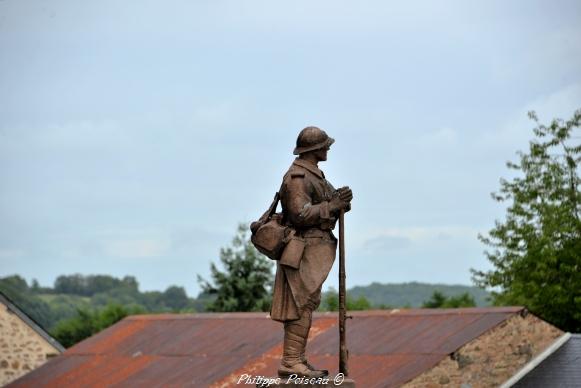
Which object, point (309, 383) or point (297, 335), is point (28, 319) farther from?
point (309, 383)

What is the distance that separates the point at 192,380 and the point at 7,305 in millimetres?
10764

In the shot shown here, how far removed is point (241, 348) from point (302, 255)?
12.9 meters

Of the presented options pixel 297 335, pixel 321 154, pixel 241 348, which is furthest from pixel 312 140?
pixel 241 348

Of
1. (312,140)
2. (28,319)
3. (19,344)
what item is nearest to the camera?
(312,140)

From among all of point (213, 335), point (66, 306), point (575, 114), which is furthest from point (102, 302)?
point (213, 335)

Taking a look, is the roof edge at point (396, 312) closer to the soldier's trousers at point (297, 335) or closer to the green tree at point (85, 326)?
the soldier's trousers at point (297, 335)

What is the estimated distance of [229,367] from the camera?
2597 centimetres

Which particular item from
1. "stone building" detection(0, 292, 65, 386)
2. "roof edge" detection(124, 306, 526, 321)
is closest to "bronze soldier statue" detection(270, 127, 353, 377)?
"roof edge" detection(124, 306, 526, 321)

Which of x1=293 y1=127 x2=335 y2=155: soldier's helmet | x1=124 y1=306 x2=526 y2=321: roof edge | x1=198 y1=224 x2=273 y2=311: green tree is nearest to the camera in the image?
x1=293 y1=127 x2=335 y2=155: soldier's helmet

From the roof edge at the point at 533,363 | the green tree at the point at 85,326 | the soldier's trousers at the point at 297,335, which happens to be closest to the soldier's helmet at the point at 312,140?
the soldier's trousers at the point at 297,335

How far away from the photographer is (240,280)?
4912 cm

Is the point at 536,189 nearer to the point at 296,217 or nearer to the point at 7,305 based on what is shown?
the point at 7,305

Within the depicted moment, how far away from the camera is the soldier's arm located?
46.7ft

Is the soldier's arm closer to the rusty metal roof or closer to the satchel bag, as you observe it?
the satchel bag
